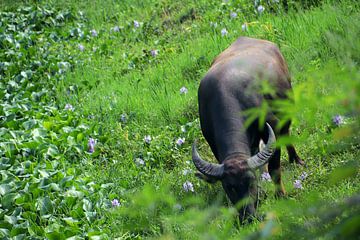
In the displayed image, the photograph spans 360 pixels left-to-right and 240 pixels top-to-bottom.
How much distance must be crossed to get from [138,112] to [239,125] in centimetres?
269

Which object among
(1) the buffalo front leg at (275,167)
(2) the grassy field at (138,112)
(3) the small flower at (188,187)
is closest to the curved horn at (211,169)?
(2) the grassy field at (138,112)

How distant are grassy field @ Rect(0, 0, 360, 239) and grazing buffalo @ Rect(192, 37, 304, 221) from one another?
0.63 ft

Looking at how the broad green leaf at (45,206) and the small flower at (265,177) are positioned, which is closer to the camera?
the small flower at (265,177)

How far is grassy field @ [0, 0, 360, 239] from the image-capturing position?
3.55 metres

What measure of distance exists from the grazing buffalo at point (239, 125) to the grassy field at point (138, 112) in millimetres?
191

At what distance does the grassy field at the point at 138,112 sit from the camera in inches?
140

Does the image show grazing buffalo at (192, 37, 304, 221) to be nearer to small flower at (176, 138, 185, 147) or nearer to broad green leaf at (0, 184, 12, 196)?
small flower at (176, 138, 185, 147)

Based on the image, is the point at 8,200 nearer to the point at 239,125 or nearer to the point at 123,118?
the point at 239,125

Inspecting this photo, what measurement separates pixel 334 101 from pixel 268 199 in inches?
174

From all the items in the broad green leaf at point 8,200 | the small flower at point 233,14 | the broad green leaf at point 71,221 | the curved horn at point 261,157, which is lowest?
the small flower at point 233,14

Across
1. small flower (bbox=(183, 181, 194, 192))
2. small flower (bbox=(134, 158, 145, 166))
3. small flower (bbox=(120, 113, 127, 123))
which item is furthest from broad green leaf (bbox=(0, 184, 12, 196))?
small flower (bbox=(120, 113, 127, 123))

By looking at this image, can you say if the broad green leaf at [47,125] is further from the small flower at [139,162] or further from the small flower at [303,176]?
the small flower at [303,176]

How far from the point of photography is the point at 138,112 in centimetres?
942

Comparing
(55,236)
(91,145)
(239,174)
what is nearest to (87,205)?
(55,236)
